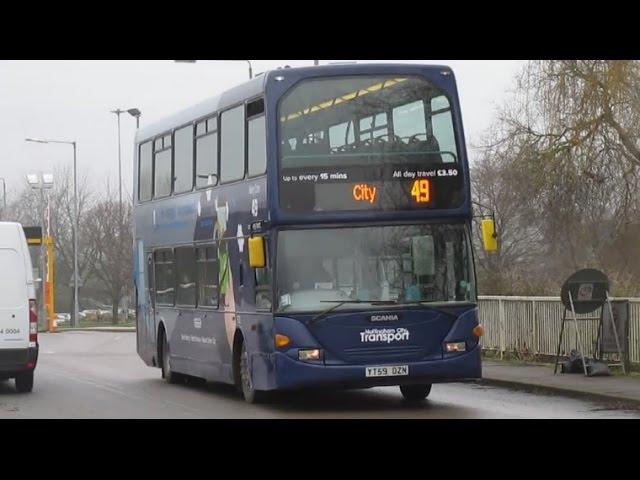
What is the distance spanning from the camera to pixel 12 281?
2100 centimetres

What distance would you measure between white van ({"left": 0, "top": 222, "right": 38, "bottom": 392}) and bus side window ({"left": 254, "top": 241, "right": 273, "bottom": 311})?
4296mm

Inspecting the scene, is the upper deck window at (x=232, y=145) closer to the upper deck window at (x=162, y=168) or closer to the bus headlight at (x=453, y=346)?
the upper deck window at (x=162, y=168)

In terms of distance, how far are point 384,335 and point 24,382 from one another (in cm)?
707

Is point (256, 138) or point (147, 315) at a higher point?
point (256, 138)

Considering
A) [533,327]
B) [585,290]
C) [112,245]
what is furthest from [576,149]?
[112,245]

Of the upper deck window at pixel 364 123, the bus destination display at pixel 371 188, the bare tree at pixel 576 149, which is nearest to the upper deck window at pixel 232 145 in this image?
the upper deck window at pixel 364 123

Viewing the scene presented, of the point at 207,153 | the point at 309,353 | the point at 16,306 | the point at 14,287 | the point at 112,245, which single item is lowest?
the point at 309,353

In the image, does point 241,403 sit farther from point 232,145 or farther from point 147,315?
point 147,315

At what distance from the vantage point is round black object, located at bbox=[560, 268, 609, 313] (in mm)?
22344

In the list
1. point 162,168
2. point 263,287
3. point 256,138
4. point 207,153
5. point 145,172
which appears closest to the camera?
point 263,287

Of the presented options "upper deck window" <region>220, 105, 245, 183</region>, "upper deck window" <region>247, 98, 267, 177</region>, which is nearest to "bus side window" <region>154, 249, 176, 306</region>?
"upper deck window" <region>220, 105, 245, 183</region>

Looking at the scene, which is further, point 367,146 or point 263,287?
point 263,287
